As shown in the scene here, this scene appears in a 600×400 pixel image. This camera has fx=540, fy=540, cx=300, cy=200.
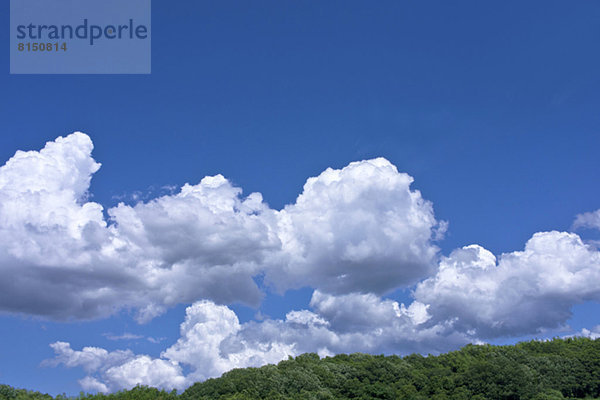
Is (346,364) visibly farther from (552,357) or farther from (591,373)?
(591,373)

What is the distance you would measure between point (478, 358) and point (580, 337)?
25.4 m

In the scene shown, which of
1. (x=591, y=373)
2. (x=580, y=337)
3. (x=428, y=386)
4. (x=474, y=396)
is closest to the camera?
(x=474, y=396)

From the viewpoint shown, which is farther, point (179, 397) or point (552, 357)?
point (552, 357)

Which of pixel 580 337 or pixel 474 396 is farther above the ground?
pixel 580 337

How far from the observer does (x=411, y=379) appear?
7925 centimetres

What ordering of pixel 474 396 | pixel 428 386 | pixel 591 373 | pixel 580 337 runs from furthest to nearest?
pixel 580 337, pixel 591 373, pixel 428 386, pixel 474 396

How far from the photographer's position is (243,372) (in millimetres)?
77938

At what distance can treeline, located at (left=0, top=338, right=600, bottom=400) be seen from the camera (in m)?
72.8

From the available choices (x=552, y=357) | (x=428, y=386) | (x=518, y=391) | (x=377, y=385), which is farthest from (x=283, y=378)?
(x=552, y=357)

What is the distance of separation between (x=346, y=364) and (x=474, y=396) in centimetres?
2041

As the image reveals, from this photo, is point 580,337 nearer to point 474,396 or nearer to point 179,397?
point 474,396

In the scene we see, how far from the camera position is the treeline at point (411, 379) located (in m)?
72.8

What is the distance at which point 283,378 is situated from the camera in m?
74.3

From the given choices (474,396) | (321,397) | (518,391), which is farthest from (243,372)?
(518,391)
